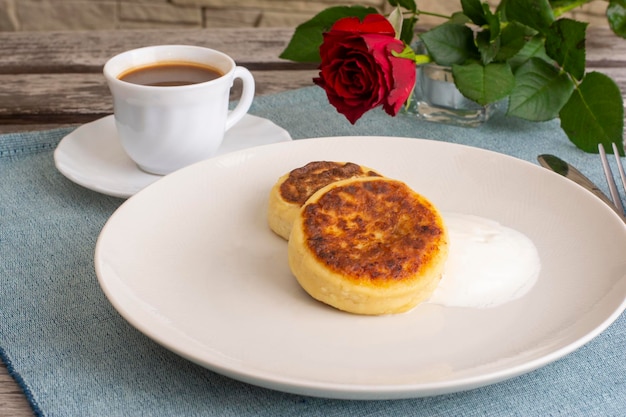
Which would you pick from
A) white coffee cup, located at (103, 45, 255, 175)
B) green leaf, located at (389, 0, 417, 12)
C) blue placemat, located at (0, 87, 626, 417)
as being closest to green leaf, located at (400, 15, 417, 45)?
green leaf, located at (389, 0, 417, 12)

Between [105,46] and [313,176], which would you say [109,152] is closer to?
[313,176]

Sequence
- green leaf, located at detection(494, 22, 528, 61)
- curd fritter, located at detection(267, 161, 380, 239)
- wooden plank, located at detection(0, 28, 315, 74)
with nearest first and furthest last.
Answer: curd fritter, located at detection(267, 161, 380, 239), green leaf, located at detection(494, 22, 528, 61), wooden plank, located at detection(0, 28, 315, 74)

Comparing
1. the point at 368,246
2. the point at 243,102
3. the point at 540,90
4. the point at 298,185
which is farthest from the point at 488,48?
the point at 368,246

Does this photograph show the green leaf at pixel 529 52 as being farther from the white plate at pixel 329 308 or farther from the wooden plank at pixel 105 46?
the wooden plank at pixel 105 46

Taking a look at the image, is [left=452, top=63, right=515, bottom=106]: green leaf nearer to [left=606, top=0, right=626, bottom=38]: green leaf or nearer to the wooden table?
[left=606, top=0, right=626, bottom=38]: green leaf

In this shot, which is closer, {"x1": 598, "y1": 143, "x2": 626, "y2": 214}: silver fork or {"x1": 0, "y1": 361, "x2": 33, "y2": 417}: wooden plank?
{"x1": 0, "y1": 361, "x2": 33, "y2": 417}: wooden plank

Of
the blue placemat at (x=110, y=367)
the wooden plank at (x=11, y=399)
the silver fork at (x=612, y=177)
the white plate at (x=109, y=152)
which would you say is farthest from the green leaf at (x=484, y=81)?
the wooden plank at (x=11, y=399)

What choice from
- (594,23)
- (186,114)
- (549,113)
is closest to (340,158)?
(186,114)
